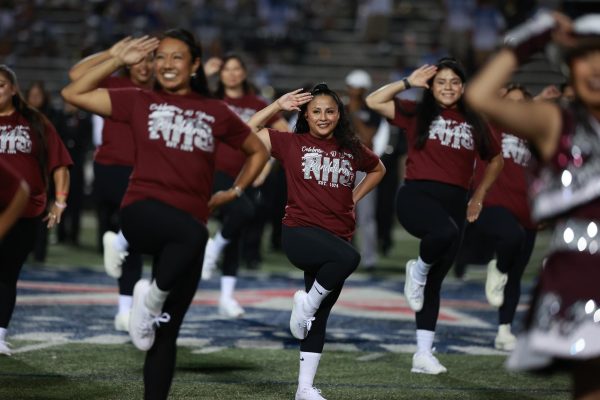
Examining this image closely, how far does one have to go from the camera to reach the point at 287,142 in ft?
24.6

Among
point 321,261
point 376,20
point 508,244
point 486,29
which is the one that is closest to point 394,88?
point 321,261

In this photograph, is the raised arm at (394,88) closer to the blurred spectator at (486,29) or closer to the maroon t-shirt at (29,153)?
the maroon t-shirt at (29,153)

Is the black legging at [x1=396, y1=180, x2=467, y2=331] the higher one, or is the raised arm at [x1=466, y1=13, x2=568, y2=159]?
the raised arm at [x1=466, y1=13, x2=568, y2=159]

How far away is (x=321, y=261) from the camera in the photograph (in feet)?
23.5

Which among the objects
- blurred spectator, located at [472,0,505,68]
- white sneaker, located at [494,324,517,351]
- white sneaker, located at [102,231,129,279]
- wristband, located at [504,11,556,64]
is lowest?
white sneaker, located at [494,324,517,351]

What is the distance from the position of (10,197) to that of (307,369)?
2595mm

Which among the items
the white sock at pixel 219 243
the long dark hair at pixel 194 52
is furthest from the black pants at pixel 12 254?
the white sock at pixel 219 243

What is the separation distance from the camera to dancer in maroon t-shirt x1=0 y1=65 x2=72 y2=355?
8.00 m

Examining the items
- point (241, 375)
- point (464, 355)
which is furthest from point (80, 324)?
point (464, 355)

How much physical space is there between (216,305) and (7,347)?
3.54 metres

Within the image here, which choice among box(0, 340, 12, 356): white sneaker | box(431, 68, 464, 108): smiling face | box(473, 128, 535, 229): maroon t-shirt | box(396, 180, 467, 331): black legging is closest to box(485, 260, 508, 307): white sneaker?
box(473, 128, 535, 229): maroon t-shirt

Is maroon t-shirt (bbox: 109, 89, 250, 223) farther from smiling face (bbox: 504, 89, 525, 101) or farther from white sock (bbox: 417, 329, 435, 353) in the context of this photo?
smiling face (bbox: 504, 89, 525, 101)

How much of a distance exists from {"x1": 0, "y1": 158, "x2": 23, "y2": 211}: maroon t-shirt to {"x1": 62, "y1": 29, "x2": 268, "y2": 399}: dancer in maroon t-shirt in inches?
31.7

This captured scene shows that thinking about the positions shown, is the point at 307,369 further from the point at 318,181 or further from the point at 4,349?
the point at 4,349
